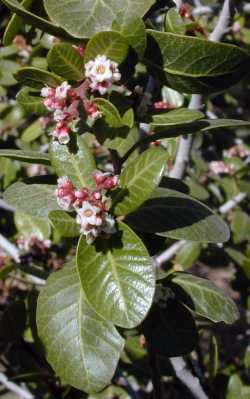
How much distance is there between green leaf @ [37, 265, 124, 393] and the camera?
113 centimetres

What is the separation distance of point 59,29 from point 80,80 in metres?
0.10

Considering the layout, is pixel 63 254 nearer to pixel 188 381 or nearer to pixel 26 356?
pixel 26 356

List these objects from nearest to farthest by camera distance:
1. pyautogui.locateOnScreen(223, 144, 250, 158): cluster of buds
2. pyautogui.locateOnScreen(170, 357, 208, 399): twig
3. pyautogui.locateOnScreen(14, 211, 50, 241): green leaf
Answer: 1. pyautogui.locateOnScreen(170, 357, 208, 399): twig
2. pyautogui.locateOnScreen(14, 211, 50, 241): green leaf
3. pyautogui.locateOnScreen(223, 144, 250, 158): cluster of buds

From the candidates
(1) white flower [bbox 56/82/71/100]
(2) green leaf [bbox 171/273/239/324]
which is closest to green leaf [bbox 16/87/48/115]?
(1) white flower [bbox 56/82/71/100]

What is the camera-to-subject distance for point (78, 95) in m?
1.10

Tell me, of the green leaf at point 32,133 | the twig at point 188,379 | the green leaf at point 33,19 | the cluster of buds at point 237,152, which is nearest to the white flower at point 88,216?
the green leaf at point 33,19

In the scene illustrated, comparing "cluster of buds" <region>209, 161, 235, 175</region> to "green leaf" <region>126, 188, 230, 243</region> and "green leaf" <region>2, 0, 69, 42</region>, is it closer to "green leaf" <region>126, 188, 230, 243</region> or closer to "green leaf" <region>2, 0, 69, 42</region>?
"green leaf" <region>126, 188, 230, 243</region>

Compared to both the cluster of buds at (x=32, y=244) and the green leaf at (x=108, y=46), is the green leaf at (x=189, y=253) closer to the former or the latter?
the cluster of buds at (x=32, y=244)

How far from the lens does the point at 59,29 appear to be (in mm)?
1068

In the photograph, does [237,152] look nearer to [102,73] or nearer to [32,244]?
[32,244]

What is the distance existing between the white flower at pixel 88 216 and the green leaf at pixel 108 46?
267mm

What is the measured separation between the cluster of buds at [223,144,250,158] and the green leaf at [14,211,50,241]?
981 mm

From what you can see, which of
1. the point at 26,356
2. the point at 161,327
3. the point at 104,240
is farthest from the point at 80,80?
the point at 26,356

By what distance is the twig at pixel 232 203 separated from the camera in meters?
2.59
